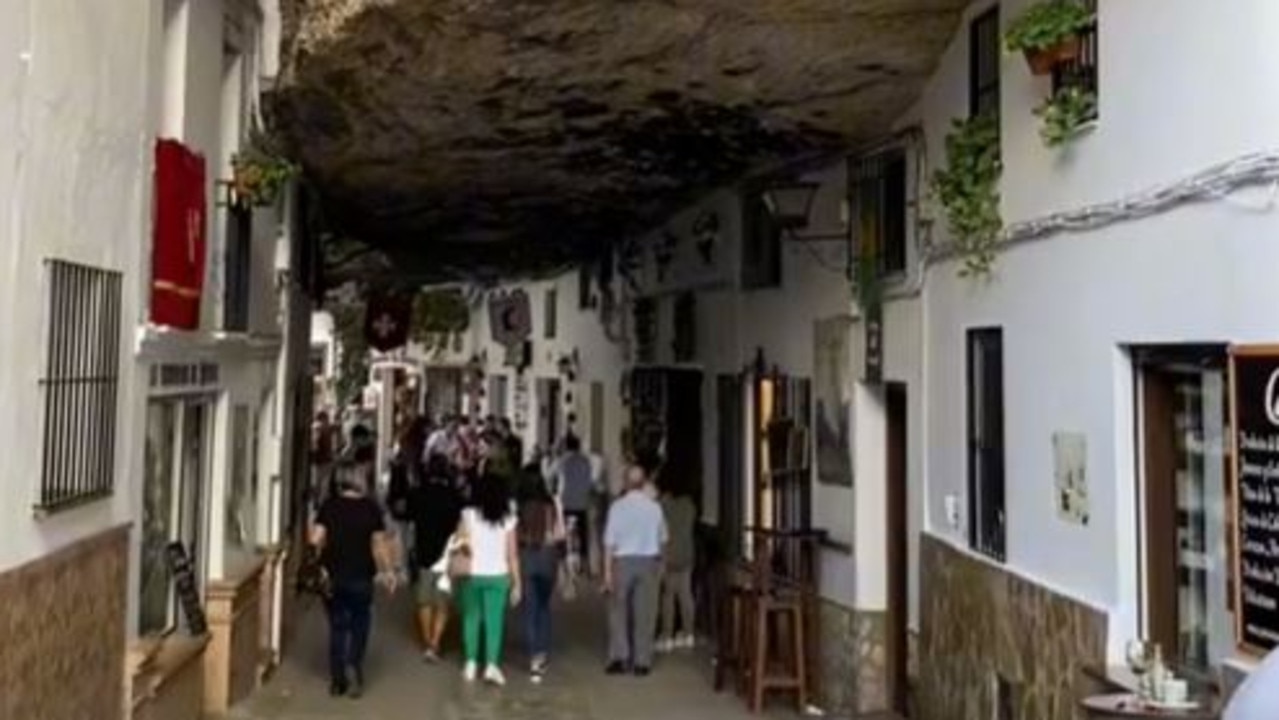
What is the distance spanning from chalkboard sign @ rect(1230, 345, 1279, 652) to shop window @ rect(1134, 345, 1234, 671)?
0.81 feet

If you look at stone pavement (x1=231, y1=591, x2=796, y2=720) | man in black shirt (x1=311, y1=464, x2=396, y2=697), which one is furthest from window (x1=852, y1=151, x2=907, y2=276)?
man in black shirt (x1=311, y1=464, x2=396, y2=697)

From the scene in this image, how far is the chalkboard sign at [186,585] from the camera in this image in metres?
9.92

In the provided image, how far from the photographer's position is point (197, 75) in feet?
32.7

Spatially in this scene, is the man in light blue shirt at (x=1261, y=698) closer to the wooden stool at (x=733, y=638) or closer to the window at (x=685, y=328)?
the wooden stool at (x=733, y=638)

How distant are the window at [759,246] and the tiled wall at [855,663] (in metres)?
3.38

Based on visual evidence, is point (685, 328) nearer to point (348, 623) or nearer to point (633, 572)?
point (633, 572)

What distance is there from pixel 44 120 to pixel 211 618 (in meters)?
5.26

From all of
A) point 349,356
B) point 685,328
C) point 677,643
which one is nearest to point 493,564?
point 677,643

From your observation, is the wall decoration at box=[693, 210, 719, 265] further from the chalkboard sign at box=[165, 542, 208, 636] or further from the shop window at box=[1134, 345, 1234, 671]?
the shop window at box=[1134, 345, 1234, 671]

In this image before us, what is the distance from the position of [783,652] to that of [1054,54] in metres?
6.18

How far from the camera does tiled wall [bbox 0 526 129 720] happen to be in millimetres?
6160

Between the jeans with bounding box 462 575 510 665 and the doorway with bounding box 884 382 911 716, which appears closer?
the doorway with bounding box 884 382 911 716

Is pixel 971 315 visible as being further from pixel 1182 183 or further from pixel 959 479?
pixel 1182 183

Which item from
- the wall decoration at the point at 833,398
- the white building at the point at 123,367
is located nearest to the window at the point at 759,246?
the wall decoration at the point at 833,398
